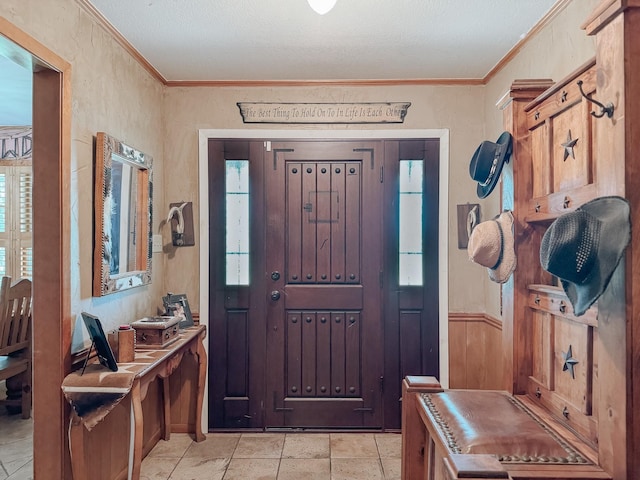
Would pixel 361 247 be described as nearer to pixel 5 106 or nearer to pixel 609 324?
pixel 609 324

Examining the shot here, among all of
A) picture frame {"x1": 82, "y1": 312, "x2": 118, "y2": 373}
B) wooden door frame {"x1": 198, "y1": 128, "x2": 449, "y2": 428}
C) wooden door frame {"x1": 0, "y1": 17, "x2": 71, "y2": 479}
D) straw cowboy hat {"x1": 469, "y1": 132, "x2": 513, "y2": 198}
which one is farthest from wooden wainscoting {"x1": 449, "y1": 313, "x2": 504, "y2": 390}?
wooden door frame {"x1": 0, "y1": 17, "x2": 71, "y2": 479}

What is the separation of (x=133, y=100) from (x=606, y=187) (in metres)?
2.54

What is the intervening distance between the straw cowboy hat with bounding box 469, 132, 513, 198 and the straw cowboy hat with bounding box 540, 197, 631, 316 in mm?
626

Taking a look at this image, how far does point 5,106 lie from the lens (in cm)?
388

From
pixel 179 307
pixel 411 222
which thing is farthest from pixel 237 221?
pixel 411 222

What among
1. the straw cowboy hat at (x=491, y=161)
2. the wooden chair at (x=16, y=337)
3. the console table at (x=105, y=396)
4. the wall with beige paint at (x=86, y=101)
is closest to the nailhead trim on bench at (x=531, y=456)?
the straw cowboy hat at (x=491, y=161)

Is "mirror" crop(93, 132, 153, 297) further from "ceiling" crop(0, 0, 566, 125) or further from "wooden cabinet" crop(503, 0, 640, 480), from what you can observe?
"wooden cabinet" crop(503, 0, 640, 480)

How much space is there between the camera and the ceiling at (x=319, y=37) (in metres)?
2.14

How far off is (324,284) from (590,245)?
217cm

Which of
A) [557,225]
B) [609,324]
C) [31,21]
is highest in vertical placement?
[31,21]

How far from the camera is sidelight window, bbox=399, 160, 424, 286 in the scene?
314 cm

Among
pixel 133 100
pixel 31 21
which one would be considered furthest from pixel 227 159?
pixel 31 21

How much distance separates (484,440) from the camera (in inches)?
51.9

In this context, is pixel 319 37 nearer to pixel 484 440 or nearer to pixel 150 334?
pixel 150 334
